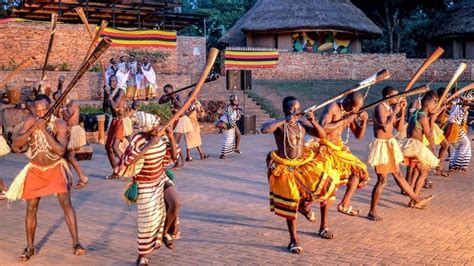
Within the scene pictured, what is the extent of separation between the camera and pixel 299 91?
27.2 m

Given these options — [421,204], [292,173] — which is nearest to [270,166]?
[292,173]

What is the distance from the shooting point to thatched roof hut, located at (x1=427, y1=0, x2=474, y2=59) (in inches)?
1475

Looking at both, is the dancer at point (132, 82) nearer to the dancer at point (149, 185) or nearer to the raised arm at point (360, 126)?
the raised arm at point (360, 126)

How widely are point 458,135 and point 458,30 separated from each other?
28.9 metres

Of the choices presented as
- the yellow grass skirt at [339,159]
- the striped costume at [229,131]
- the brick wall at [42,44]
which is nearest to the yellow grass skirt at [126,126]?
the striped costume at [229,131]

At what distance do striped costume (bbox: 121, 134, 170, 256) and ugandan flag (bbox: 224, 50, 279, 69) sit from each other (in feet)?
67.7

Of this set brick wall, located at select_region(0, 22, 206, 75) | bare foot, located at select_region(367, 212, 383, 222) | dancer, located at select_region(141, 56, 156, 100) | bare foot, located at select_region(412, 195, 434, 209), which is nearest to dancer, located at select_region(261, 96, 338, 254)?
bare foot, located at select_region(367, 212, 383, 222)

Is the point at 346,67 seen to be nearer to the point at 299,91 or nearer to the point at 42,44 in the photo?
the point at 299,91

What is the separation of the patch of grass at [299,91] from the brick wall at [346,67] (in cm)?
137

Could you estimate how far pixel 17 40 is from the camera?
74.1 feet

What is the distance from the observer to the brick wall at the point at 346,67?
1223 inches

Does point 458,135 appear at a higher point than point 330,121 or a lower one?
lower

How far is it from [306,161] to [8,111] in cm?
926

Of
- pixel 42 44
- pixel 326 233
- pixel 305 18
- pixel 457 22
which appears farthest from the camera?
pixel 457 22
